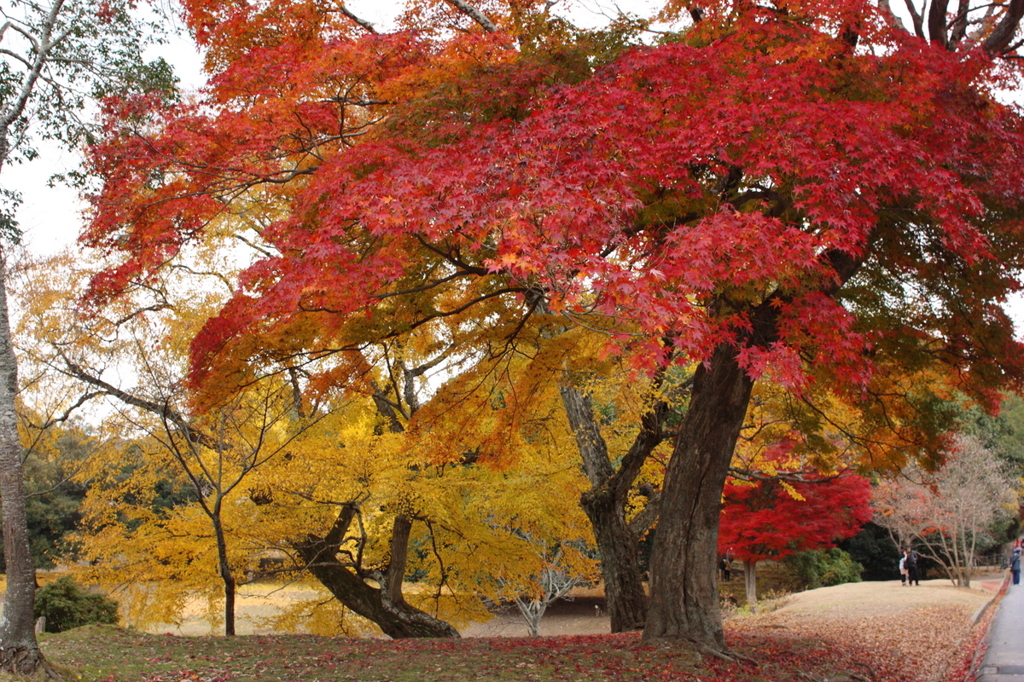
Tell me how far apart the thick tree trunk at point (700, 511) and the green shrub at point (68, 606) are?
436 inches

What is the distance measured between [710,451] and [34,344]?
36.3 ft

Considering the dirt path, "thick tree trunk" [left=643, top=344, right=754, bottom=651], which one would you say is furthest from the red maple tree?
the dirt path

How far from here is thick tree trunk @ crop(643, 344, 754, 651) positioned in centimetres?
779

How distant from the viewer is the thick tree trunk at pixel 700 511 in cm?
779

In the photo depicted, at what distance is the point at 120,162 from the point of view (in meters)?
7.17

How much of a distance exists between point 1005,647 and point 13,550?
12.2 meters

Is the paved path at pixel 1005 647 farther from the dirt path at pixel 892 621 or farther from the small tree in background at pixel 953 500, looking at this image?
the small tree in background at pixel 953 500

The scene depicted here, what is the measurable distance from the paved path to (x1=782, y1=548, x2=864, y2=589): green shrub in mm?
8859

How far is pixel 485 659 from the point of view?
24.7 ft

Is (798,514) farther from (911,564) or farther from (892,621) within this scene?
(911,564)

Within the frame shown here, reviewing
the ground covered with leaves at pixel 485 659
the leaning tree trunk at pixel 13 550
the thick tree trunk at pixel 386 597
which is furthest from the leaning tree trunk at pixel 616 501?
the leaning tree trunk at pixel 13 550

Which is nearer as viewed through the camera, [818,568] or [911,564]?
[911,564]

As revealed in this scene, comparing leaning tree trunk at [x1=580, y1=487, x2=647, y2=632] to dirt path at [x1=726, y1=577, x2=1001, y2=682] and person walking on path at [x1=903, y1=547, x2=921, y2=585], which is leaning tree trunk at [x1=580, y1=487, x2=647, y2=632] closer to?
dirt path at [x1=726, y1=577, x2=1001, y2=682]

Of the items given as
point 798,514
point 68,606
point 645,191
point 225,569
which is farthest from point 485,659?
point 798,514
